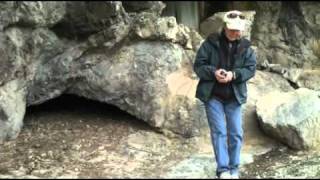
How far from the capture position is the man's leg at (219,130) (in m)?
5.62

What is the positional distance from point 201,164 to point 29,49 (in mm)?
2400

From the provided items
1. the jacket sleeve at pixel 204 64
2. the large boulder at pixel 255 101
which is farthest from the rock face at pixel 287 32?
the jacket sleeve at pixel 204 64

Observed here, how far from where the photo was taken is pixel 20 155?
6953 mm

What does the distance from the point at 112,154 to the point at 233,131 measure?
1709mm

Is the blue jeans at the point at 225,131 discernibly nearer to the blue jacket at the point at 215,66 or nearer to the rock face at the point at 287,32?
the blue jacket at the point at 215,66

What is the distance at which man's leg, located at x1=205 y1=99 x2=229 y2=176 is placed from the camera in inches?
221

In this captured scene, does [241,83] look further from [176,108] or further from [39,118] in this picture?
[39,118]

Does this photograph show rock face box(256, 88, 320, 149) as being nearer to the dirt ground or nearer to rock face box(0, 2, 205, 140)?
rock face box(0, 2, 205, 140)

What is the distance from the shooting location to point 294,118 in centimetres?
717

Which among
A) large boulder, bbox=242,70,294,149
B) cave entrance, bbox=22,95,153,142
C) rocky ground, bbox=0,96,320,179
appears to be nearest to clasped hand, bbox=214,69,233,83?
rocky ground, bbox=0,96,320,179

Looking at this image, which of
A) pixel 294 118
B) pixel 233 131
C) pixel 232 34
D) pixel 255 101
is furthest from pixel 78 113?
pixel 232 34

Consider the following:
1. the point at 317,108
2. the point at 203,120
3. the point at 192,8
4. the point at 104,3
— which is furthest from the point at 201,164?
the point at 192,8

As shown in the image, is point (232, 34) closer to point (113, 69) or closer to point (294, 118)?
point (294, 118)

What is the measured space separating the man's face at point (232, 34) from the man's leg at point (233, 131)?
582 millimetres
